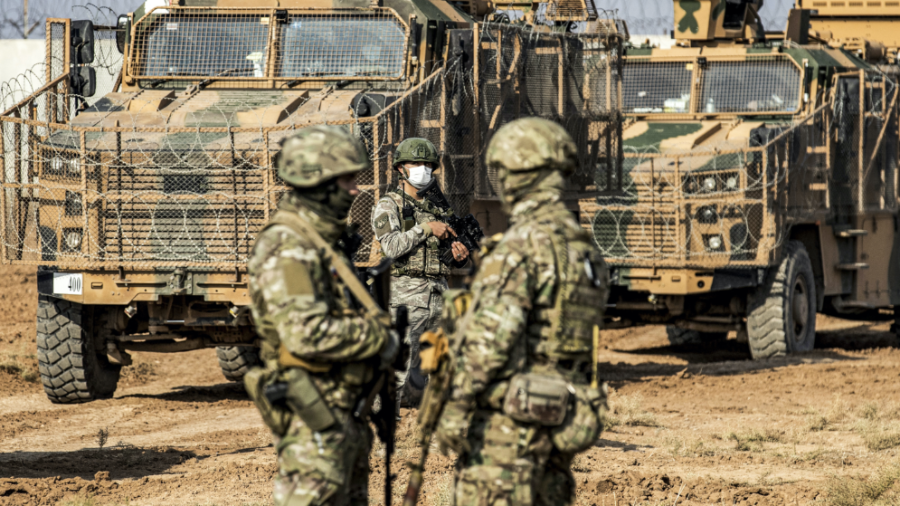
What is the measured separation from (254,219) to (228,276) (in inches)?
16.6

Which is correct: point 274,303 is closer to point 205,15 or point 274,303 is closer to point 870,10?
point 205,15

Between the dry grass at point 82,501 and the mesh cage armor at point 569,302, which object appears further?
the dry grass at point 82,501

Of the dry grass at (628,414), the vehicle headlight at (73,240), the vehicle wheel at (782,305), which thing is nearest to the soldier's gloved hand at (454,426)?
the dry grass at (628,414)

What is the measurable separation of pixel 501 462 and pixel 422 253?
360 cm

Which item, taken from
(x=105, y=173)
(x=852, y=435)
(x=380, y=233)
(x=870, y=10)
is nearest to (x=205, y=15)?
(x=105, y=173)

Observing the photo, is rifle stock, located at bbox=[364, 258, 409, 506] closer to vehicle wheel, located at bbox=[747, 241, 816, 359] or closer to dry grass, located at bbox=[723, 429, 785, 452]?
dry grass, located at bbox=[723, 429, 785, 452]

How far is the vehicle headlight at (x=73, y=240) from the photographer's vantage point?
8.80 metres

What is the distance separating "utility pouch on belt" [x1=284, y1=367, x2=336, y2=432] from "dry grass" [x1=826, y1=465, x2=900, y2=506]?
3.31 meters

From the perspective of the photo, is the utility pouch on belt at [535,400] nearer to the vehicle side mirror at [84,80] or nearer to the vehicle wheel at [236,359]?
the vehicle side mirror at [84,80]

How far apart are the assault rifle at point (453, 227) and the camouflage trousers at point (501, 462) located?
3375 millimetres

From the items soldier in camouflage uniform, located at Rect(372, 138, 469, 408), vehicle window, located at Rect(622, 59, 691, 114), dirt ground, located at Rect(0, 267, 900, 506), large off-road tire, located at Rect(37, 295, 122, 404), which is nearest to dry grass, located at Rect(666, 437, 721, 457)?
dirt ground, located at Rect(0, 267, 900, 506)

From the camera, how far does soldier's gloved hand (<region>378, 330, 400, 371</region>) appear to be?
3.92m

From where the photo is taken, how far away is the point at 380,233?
7082 mm

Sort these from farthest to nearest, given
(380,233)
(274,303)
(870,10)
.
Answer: (870,10)
(380,233)
(274,303)
